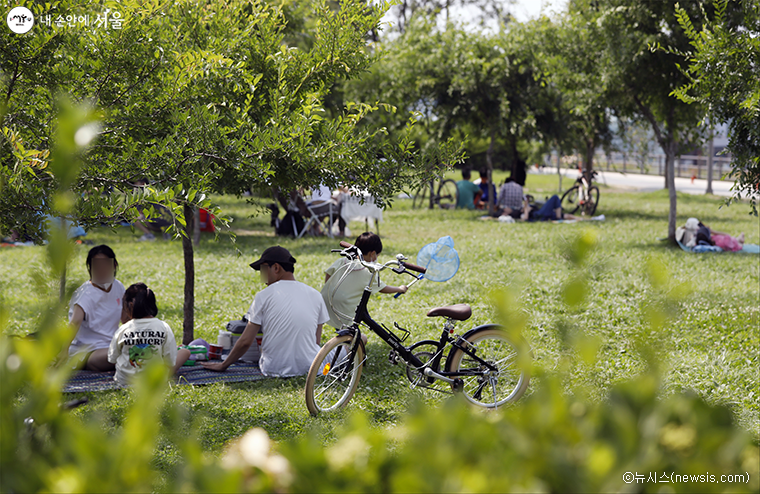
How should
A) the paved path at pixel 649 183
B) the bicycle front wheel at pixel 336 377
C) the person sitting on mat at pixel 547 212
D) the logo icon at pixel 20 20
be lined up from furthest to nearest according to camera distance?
the paved path at pixel 649 183 < the person sitting on mat at pixel 547 212 < the bicycle front wheel at pixel 336 377 < the logo icon at pixel 20 20

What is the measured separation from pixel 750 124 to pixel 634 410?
554 cm

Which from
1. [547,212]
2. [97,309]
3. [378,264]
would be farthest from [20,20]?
[547,212]

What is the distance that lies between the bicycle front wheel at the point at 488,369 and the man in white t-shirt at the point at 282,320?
118 centimetres

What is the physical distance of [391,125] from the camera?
20797 mm

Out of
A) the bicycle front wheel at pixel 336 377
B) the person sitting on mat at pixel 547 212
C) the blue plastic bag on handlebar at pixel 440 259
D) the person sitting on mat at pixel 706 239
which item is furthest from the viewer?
the person sitting on mat at pixel 547 212

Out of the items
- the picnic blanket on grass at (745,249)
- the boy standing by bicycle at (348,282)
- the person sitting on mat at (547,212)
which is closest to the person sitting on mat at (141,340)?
the boy standing by bicycle at (348,282)

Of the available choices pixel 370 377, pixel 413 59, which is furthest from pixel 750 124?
pixel 413 59

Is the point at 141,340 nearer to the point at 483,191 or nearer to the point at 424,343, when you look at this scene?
the point at 424,343

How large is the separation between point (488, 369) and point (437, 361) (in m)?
0.37

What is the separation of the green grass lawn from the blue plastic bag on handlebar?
35.0 inches

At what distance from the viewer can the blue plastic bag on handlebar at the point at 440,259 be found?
5.46 meters

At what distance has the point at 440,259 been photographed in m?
5.49

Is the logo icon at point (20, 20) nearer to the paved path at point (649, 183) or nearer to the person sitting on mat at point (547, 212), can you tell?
the person sitting on mat at point (547, 212)

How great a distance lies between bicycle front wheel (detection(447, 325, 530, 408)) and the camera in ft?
15.9
